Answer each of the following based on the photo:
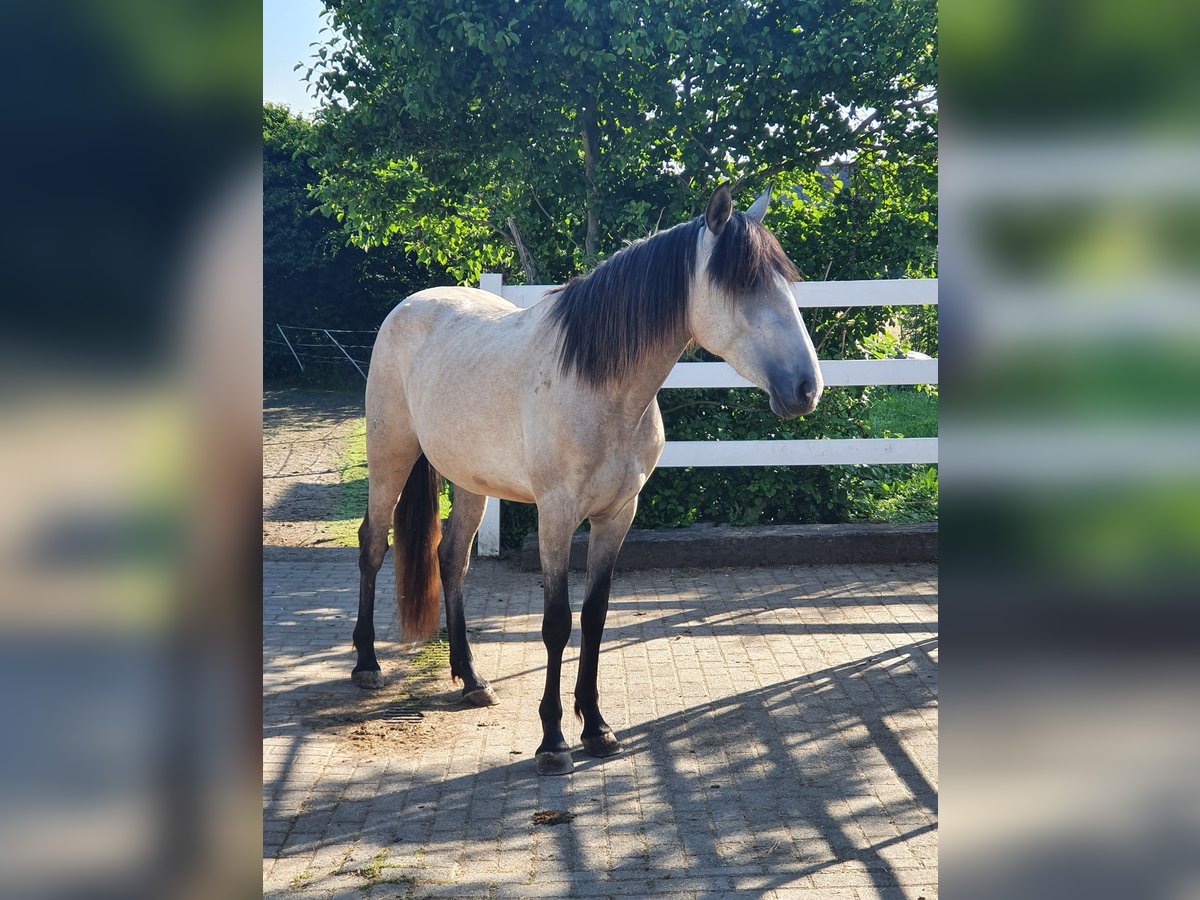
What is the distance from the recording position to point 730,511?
7.82m

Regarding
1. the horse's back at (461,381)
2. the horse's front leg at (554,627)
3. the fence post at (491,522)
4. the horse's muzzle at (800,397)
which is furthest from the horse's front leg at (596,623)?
the fence post at (491,522)

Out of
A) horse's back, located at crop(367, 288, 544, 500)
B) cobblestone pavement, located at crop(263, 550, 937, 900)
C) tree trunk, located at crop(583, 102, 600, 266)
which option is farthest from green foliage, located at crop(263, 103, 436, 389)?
horse's back, located at crop(367, 288, 544, 500)

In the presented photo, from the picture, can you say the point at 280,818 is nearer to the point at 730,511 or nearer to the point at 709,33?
the point at 730,511

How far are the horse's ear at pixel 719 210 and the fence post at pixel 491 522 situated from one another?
12.4 ft

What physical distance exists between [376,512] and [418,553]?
1.01 feet

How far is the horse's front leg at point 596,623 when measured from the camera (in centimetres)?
418

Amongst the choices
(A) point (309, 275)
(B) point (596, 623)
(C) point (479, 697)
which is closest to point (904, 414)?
(C) point (479, 697)

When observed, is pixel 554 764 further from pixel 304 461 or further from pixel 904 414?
pixel 304 461

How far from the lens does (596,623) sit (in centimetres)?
429

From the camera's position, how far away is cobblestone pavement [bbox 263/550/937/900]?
3.17 meters

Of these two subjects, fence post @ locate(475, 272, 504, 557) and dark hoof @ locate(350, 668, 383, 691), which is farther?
fence post @ locate(475, 272, 504, 557)

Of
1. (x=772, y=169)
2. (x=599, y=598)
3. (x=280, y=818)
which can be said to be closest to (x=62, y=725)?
(x=280, y=818)

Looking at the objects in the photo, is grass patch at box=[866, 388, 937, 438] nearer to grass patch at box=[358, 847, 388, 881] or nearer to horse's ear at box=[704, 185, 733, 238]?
horse's ear at box=[704, 185, 733, 238]

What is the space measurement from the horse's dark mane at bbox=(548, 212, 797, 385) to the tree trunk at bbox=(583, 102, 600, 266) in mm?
3856
